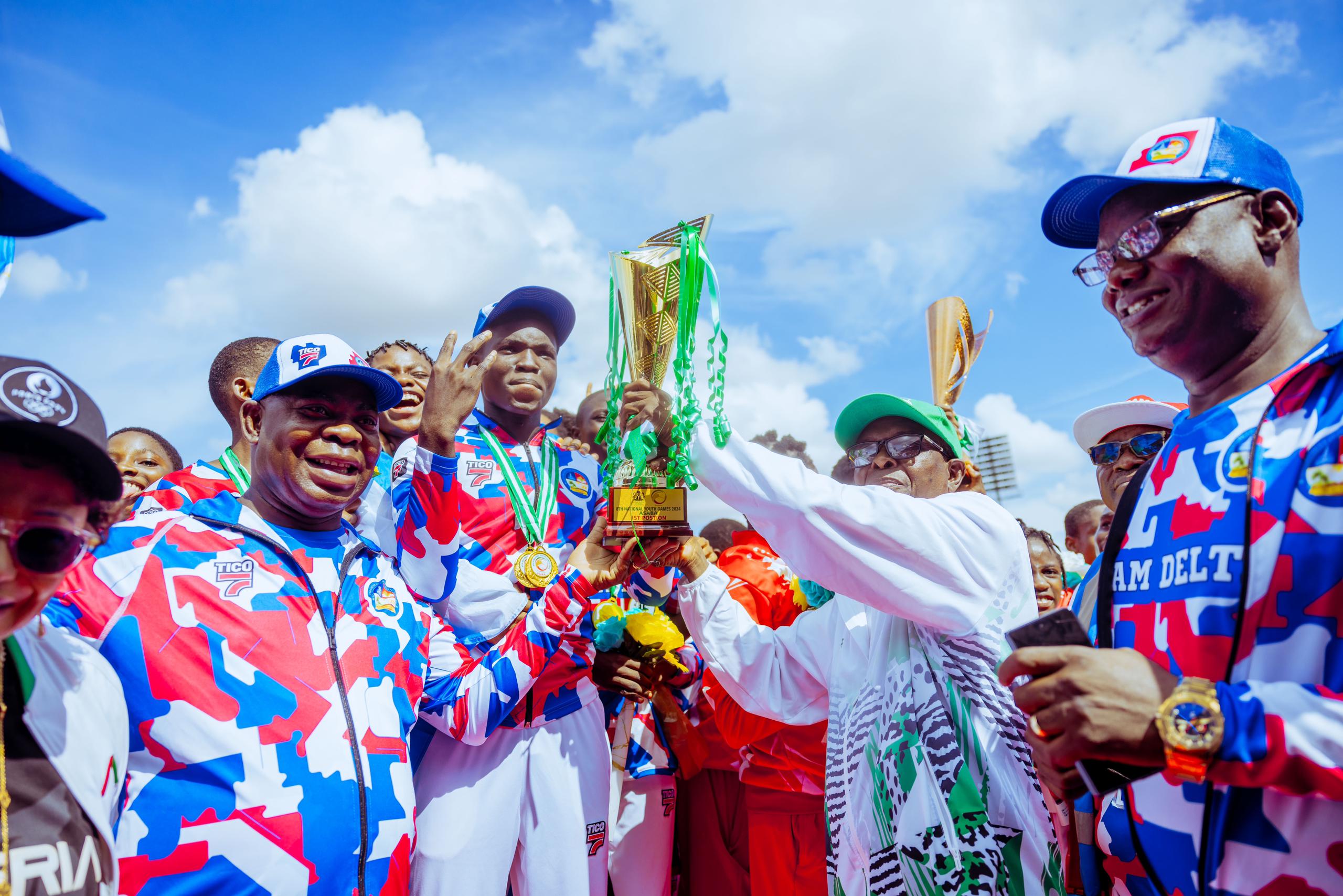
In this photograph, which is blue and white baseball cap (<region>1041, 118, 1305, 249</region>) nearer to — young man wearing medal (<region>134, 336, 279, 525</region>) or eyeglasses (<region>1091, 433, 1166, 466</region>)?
eyeglasses (<region>1091, 433, 1166, 466</region>)

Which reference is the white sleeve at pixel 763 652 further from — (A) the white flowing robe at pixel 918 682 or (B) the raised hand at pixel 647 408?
(B) the raised hand at pixel 647 408

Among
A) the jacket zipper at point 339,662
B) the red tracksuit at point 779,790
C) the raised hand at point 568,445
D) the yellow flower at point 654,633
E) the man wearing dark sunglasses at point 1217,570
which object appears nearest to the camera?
the man wearing dark sunglasses at point 1217,570

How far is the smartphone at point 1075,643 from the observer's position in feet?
5.55

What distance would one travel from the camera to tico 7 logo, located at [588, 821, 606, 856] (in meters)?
3.63

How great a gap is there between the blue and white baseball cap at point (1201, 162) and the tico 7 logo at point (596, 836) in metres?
3.07

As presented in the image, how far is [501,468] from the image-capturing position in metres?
3.95

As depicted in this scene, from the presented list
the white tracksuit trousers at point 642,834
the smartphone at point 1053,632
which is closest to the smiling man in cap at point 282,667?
the white tracksuit trousers at point 642,834

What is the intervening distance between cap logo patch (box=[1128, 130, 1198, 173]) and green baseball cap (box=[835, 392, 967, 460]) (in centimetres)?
143

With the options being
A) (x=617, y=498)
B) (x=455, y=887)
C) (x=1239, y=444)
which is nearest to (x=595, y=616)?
(x=617, y=498)

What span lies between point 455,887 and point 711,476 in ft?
6.30

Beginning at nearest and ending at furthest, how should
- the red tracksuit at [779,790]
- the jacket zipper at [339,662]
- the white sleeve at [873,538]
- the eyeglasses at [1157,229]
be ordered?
the eyeglasses at [1157,229] < the jacket zipper at [339,662] < the white sleeve at [873,538] < the red tracksuit at [779,790]

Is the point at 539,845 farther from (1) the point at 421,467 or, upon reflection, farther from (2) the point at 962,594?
(2) the point at 962,594

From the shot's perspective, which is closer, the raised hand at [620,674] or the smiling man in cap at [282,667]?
the smiling man in cap at [282,667]

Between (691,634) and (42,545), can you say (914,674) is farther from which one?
(42,545)
